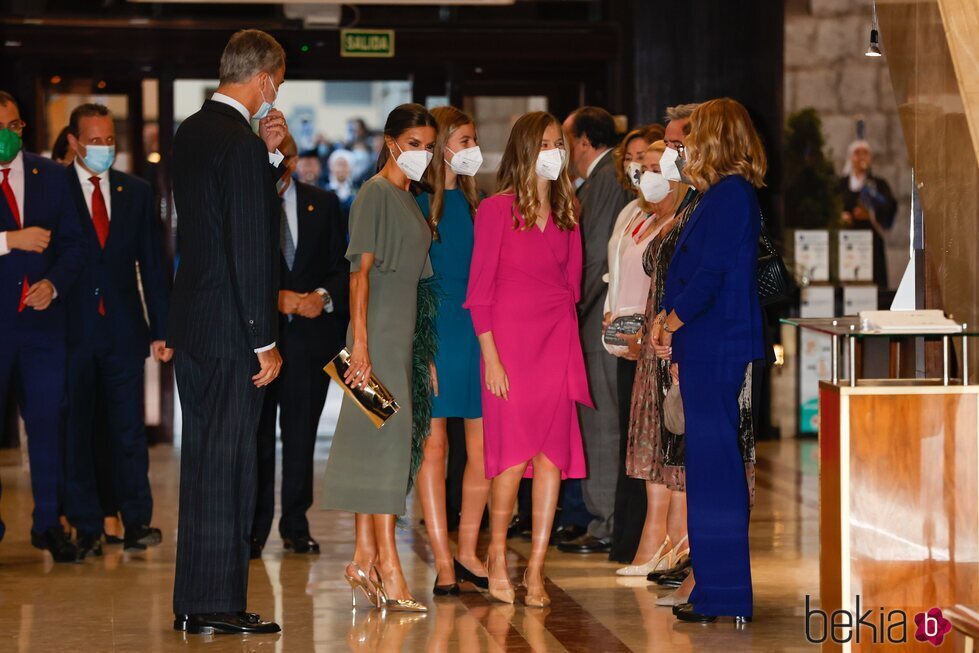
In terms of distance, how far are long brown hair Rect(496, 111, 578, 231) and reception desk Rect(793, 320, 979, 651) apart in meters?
1.54

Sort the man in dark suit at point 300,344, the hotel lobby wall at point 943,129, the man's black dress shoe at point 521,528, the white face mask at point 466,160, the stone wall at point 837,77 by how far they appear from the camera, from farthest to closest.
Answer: the stone wall at point 837,77 → the man's black dress shoe at point 521,528 → the man in dark suit at point 300,344 → the white face mask at point 466,160 → the hotel lobby wall at point 943,129

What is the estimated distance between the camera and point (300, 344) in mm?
6402

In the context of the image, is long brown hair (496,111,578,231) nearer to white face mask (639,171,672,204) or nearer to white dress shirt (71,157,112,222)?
white face mask (639,171,672,204)

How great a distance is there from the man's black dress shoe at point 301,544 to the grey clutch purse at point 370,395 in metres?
1.44

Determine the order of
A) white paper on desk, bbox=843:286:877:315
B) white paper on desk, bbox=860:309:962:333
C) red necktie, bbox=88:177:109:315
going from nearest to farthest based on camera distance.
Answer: white paper on desk, bbox=860:309:962:333 < red necktie, bbox=88:177:109:315 < white paper on desk, bbox=843:286:877:315

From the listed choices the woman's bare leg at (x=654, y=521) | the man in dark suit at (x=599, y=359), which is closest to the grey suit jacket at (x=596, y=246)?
the man in dark suit at (x=599, y=359)

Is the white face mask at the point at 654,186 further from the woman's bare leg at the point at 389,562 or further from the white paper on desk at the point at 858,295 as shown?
the white paper on desk at the point at 858,295

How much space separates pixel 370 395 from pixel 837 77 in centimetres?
641

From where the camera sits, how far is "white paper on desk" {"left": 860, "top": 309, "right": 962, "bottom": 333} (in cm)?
380

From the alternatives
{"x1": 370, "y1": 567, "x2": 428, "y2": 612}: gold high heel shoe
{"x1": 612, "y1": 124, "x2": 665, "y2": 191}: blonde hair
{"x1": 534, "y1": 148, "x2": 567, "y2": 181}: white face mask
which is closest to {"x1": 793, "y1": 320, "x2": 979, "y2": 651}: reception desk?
{"x1": 534, "y1": 148, "x2": 567, "y2": 181}: white face mask

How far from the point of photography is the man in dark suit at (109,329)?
638 cm

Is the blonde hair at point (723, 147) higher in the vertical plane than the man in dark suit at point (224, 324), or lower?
higher

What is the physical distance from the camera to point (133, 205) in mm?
6527

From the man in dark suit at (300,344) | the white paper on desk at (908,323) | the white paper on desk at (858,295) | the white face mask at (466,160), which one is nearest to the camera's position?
the white paper on desk at (908,323)
